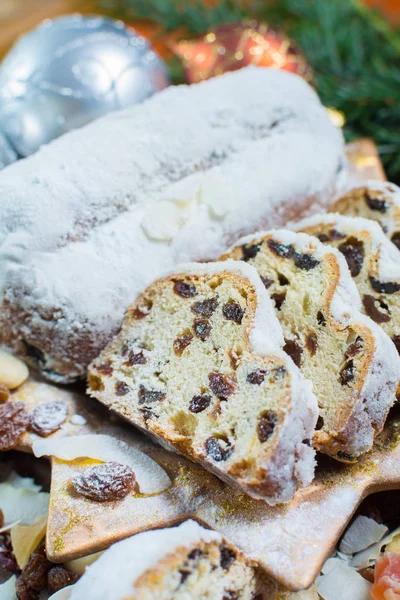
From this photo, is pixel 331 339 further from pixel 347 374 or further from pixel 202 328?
pixel 202 328

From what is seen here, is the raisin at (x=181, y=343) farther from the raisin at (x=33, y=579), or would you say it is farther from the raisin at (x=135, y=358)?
the raisin at (x=33, y=579)

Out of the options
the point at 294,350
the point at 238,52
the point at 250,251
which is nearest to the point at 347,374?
the point at 294,350

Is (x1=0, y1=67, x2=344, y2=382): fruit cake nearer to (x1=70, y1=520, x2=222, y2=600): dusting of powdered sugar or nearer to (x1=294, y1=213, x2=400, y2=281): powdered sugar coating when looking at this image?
(x1=294, y1=213, x2=400, y2=281): powdered sugar coating

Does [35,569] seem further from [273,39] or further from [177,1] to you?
[177,1]

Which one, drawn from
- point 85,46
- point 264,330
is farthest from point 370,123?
point 264,330

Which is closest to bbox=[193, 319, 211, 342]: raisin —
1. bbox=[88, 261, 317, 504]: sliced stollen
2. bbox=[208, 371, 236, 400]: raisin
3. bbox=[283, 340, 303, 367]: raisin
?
bbox=[88, 261, 317, 504]: sliced stollen

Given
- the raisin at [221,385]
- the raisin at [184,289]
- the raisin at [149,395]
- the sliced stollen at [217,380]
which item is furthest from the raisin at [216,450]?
the raisin at [184,289]
